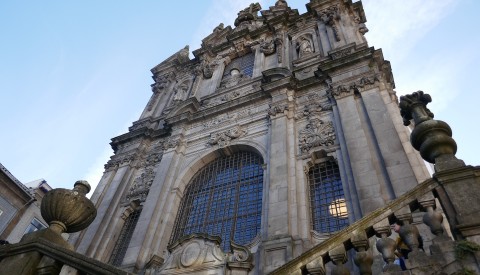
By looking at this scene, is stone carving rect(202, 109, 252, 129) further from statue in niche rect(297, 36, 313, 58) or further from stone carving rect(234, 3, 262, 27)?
stone carving rect(234, 3, 262, 27)

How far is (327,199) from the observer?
34.9 feet

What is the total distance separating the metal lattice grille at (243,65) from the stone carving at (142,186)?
831cm

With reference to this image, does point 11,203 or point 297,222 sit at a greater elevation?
point 11,203

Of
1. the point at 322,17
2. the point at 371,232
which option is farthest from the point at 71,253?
the point at 322,17

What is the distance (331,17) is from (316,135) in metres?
8.74

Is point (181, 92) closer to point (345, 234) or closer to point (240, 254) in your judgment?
point (240, 254)

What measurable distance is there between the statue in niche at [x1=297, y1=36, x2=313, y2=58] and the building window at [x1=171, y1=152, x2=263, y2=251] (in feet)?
23.2

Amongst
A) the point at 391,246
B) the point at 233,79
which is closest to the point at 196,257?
the point at 391,246

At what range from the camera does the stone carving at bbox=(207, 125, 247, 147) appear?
14.3 metres

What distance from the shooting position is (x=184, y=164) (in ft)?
48.8

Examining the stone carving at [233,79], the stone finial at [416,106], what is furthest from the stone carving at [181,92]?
the stone finial at [416,106]

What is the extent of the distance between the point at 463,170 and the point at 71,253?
537 cm

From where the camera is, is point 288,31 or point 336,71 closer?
point 336,71

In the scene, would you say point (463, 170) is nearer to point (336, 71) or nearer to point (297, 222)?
point (297, 222)
